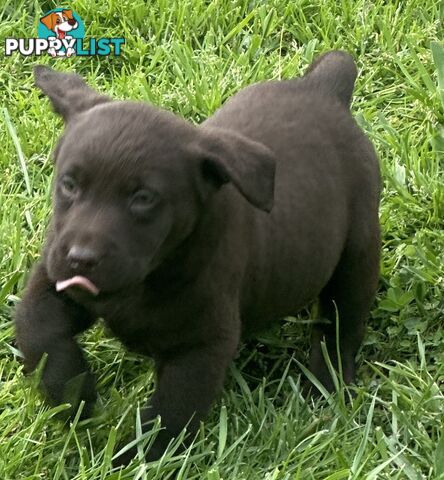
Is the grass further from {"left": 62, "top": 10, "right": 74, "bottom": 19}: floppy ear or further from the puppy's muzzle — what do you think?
the puppy's muzzle

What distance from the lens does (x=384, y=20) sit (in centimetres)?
677

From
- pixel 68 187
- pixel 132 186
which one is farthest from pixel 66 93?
pixel 132 186

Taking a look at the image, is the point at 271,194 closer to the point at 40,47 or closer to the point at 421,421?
the point at 421,421

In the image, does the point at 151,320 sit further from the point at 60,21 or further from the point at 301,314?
the point at 60,21

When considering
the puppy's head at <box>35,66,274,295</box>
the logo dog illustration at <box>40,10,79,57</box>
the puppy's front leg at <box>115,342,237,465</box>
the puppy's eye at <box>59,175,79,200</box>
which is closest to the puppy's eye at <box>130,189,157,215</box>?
the puppy's head at <box>35,66,274,295</box>

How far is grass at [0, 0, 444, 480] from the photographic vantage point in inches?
174

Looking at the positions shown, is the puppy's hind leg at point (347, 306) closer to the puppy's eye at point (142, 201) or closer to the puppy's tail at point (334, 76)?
the puppy's tail at point (334, 76)

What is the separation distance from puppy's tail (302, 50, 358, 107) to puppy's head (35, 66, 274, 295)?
96cm

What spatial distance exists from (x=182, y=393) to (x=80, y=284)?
0.63m

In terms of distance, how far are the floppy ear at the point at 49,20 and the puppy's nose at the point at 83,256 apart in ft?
10.2

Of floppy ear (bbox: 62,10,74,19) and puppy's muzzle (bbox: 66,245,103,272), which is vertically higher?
puppy's muzzle (bbox: 66,245,103,272)

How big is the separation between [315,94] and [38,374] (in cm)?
159

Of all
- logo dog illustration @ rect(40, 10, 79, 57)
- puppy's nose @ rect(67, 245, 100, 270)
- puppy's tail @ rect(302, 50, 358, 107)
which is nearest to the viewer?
puppy's nose @ rect(67, 245, 100, 270)

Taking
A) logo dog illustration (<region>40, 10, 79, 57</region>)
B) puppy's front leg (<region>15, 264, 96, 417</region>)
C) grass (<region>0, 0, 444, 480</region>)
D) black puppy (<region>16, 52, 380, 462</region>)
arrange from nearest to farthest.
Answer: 1. black puppy (<region>16, 52, 380, 462</region>)
2. puppy's front leg (<region>15, 264, 96, 417</region>)
3. grass (<region>0, 0, 444, 480</region>)
4. logo dog illustration (<region>40, 10, 79, 57</region>)
